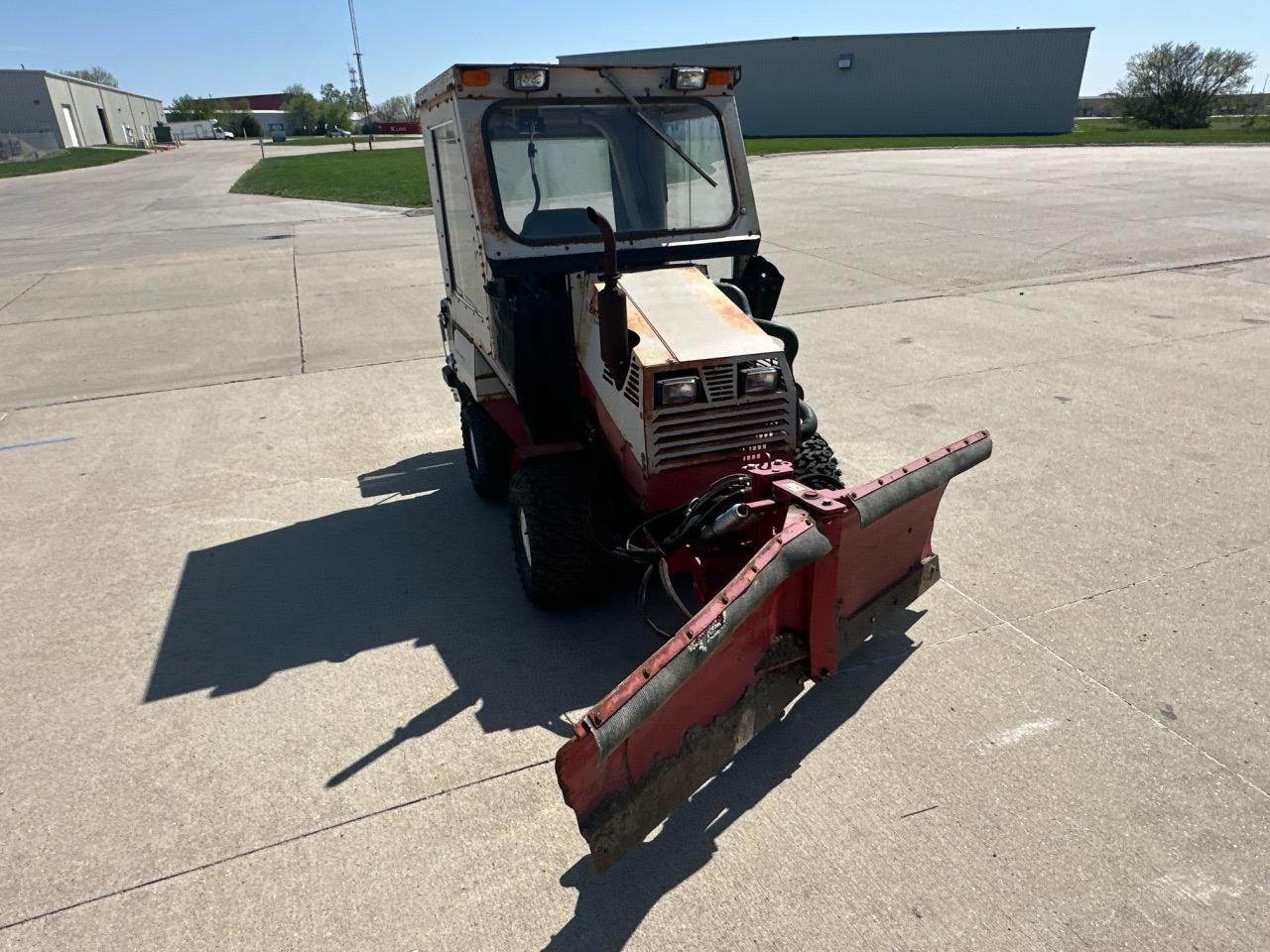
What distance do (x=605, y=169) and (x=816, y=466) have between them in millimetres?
1843

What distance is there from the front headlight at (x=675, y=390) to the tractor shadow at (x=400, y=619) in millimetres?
1209

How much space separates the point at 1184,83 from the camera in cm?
4800

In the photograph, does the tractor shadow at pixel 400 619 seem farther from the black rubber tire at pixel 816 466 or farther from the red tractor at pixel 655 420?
the black rubber tire at pixel 816 466

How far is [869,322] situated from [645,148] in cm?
559

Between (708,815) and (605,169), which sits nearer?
(708,815)

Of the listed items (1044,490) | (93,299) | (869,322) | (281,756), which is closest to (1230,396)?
(1044,490)

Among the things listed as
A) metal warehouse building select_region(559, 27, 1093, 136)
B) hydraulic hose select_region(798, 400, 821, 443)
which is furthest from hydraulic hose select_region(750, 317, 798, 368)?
metal warehouse building select_region(559, 27, 1093, 136)

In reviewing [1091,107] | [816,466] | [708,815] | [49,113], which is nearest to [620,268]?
[816,466]

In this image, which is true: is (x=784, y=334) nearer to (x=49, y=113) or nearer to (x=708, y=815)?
(x=708, y=815)

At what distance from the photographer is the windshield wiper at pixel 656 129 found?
402cm

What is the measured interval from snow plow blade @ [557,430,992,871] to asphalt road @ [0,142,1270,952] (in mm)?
266

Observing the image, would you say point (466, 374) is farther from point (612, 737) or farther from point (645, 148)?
point (612, 737)

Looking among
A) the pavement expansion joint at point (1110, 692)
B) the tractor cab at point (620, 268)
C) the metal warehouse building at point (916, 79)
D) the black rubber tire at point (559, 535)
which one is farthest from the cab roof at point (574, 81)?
the metal warehouse building at point (916, 79)

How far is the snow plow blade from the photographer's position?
241 cm
